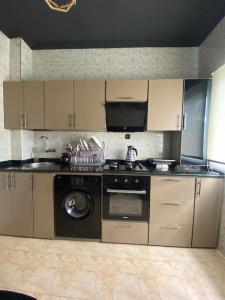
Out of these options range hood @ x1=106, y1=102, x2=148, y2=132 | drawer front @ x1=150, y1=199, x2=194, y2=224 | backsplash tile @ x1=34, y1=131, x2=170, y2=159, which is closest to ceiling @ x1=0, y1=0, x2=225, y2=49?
range hood @ x1=106, y1=102, x2=148, y2=132

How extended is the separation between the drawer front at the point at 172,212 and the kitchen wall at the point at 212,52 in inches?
67.6

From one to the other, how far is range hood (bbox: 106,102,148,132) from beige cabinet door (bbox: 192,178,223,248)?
1.02 metres

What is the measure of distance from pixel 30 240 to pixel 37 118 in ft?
5.19

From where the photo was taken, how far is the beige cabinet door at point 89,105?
92.2 inches

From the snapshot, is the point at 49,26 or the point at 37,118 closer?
the point at 49,26

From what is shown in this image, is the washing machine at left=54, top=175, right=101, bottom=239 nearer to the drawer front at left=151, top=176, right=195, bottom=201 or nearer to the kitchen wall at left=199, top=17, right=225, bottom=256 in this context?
the drawer front at left=151, top=176, right=195, bottom=201

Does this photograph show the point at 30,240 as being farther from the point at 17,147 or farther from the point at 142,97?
the point at 142,97

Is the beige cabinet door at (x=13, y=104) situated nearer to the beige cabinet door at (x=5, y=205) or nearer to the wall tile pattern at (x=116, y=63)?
the wall tile pattern at (x=116, y=63)

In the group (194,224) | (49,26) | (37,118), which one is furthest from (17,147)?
(194,224)

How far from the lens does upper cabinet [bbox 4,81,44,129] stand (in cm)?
241

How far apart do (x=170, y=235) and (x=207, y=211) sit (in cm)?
52

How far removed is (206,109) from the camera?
7.43 ft

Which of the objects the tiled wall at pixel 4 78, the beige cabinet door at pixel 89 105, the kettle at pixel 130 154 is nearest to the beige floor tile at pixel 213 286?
the kettle at pixel 130 154

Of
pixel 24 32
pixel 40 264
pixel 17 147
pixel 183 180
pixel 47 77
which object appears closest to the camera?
pixel 40 264
